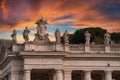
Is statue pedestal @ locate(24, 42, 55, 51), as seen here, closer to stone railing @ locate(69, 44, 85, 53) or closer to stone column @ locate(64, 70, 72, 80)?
stone railing @ locate(69, 44, 85, 53)

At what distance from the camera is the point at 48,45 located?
48344 mm

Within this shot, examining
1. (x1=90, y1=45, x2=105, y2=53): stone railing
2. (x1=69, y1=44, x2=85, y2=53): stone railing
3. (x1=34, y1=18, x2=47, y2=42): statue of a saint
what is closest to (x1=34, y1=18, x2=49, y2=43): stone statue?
(x1=34, y1=18, x2=47, y2=42): statue of a saint

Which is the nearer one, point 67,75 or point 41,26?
point 67,75

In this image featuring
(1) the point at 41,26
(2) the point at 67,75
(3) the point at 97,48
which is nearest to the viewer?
(2) the point at 67,75

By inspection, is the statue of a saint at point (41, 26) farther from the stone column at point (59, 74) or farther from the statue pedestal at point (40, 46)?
the stone column at point (59, 74)

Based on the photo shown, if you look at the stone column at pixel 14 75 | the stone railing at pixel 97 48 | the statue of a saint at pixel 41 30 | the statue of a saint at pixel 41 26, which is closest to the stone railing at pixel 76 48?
the stone railing at pixel 97 48

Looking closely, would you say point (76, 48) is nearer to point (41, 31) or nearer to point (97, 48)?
point (97, 48)

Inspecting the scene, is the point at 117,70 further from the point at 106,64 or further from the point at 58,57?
the point at 58,57

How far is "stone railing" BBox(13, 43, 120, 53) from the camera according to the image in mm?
47875

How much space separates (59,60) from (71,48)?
2959 mm

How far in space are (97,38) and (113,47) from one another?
1624 inches

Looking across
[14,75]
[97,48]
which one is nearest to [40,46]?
[14,75]

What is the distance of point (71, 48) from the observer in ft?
163

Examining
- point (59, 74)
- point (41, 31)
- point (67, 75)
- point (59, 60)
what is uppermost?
point (41, 31)
